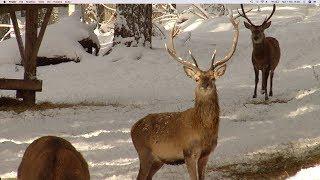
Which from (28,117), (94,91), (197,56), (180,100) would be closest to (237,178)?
(28,117)

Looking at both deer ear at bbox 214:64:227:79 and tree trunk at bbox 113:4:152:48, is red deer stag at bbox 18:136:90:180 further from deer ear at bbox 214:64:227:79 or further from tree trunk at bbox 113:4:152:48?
tree trunk at bbox 113:4:152:48

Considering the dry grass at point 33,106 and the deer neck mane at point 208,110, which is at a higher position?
the deer neck mane at point 208,110

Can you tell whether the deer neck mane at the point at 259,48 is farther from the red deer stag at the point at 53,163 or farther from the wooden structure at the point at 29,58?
the red deer stag at the point at 53,163

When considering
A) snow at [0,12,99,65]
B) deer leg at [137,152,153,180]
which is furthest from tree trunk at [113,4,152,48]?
deer leg at [137,152,153,180]

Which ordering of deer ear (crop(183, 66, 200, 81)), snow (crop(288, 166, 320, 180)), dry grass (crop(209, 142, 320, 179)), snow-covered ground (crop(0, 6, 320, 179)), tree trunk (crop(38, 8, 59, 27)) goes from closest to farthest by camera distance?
snow (crop(288, 166, 320, 180)), deer ear (crop(183, 66, 200, 81)), dry grass (crop(209, 142, 320, 179)), snow-covered ground (crop(0, 6, 320, 179)), tree trunk (crop(38, 8, 59, 27))

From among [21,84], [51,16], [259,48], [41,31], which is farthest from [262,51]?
[51,16]

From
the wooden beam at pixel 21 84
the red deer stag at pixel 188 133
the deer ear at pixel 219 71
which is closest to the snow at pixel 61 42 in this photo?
the wooden beam at pixel 21 84

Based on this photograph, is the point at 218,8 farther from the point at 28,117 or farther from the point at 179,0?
the point at 179,0

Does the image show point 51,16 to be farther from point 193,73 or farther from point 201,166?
point 201,166

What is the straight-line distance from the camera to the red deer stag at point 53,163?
5172mm

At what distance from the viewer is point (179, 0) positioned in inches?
236

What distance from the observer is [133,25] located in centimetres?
2095

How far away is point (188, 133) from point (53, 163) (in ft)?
8.40

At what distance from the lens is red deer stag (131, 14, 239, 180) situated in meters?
7.41
